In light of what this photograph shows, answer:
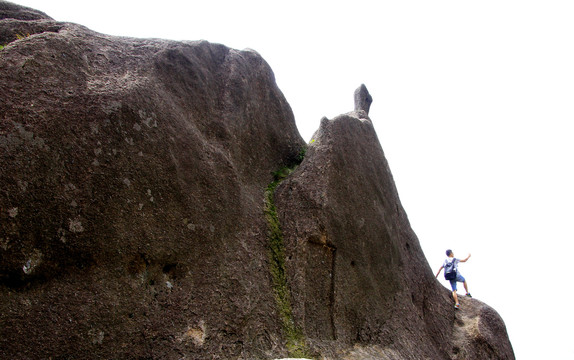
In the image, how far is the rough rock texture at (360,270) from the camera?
23.7ft

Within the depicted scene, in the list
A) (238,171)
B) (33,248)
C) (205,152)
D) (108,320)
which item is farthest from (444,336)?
(33,248)

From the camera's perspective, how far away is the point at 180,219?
242 inches

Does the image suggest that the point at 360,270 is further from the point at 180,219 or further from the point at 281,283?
the point at 180,219

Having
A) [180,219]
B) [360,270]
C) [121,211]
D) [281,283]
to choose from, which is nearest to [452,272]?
[360,270]

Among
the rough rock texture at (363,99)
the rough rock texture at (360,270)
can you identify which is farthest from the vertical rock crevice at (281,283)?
the rough rock texture at (363,99)

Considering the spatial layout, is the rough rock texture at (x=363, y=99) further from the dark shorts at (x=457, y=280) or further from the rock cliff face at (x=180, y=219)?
the dark shorts at (x=457, y=280)

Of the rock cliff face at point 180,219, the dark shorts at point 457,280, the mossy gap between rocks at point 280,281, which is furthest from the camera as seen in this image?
the dark shorts at point 457,280

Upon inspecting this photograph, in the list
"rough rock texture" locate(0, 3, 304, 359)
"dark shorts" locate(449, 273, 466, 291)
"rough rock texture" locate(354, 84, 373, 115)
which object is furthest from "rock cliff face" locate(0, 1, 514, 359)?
"rough rock texture" locate(354, 84, 373, 115)

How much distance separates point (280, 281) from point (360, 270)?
197 centimetres

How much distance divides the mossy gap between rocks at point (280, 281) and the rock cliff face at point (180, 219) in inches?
1.4

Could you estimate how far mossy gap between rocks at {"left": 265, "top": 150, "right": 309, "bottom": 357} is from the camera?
6.29 meters

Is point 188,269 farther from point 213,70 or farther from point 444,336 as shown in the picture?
point 444,336

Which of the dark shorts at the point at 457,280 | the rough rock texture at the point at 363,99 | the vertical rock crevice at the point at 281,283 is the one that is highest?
the rough rock texture at the point at 363,99

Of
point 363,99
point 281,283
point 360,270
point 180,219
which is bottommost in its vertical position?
point 281,283
